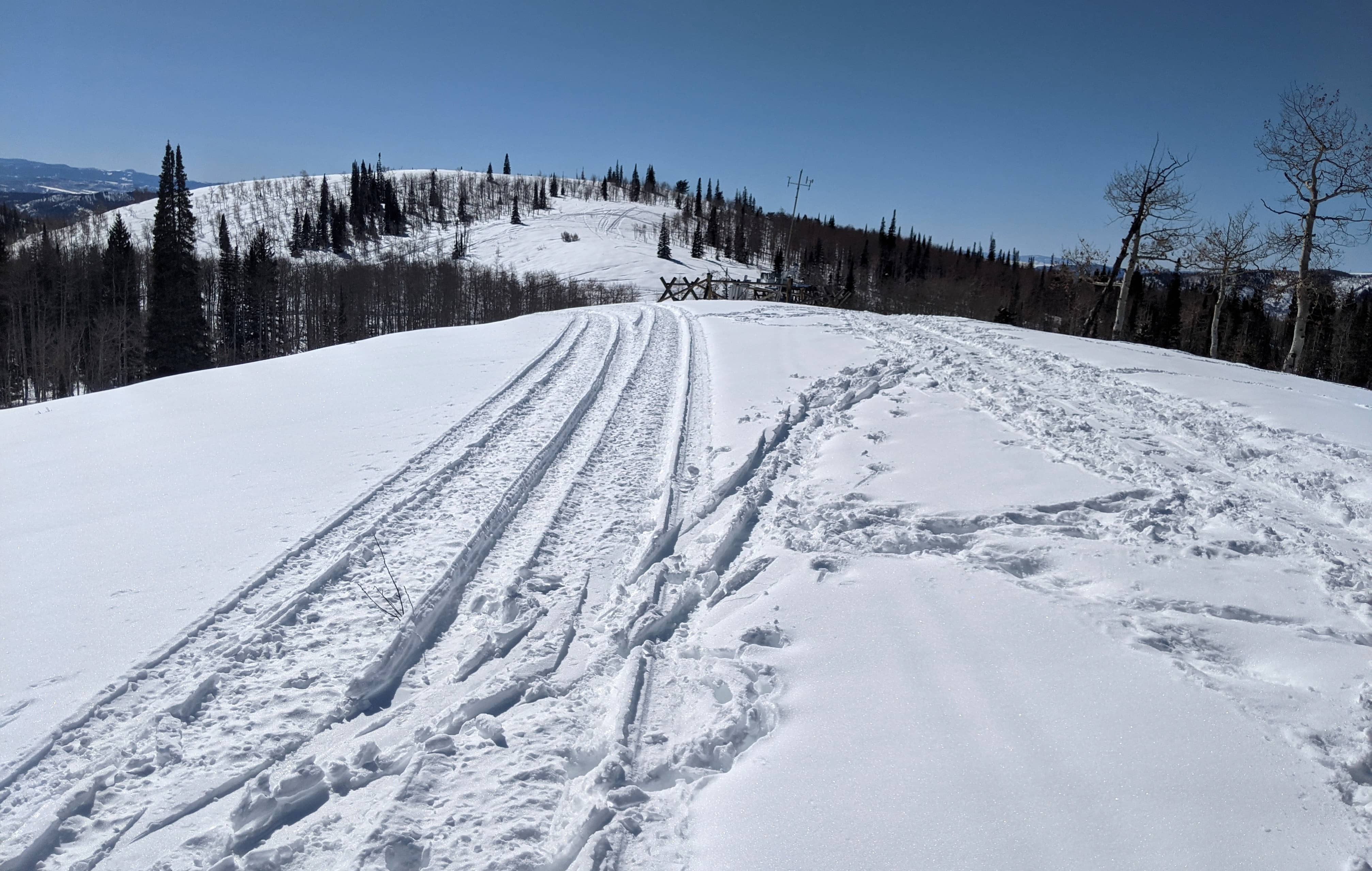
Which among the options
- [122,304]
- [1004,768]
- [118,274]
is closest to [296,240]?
[118,274]

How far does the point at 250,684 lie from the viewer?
132 inches

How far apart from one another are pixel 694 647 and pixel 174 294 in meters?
53.9

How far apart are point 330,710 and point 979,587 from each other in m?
3.85

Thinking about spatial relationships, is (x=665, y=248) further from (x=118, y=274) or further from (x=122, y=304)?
(x=122, y=304)

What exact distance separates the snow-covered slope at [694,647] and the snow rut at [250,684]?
19 millimetres

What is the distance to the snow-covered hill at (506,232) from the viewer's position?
90.2 meters

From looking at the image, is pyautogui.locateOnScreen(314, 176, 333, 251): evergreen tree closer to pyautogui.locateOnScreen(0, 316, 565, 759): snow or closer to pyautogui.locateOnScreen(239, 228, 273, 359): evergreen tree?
pyautogui.locateOnScreen(239, 228, 273, 359): evergreen tree

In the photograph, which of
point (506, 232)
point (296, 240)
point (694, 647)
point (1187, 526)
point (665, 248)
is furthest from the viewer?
point (506, 232)

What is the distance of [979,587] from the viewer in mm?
4191

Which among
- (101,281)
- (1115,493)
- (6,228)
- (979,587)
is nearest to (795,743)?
(979,587)

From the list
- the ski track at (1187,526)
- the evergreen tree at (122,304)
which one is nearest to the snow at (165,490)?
the ski track at (1187,526)

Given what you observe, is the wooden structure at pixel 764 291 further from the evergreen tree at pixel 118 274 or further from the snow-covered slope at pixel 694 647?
the evergreen tree at pixel 118 274

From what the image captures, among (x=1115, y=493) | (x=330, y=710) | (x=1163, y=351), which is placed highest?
(x=1163, y=351)

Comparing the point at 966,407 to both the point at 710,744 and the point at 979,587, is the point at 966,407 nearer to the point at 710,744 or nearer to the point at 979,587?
the point at 979,587
